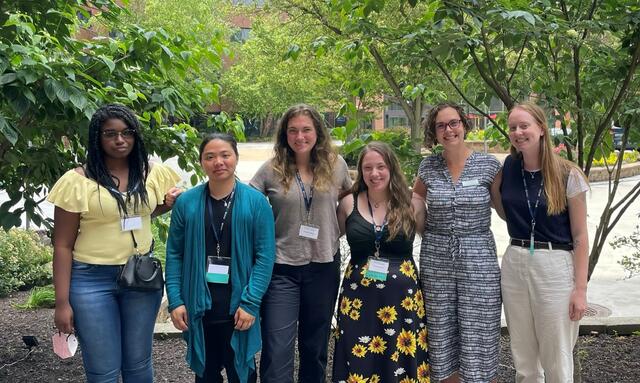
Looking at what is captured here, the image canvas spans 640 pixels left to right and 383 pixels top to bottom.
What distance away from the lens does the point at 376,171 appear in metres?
3.43

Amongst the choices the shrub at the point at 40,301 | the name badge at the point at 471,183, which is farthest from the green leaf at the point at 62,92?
the shrub at the point at 40,301

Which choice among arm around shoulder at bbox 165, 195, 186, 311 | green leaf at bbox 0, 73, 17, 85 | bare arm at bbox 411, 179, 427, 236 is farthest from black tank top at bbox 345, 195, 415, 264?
green leaf at bbox 0, 73, 17, 85

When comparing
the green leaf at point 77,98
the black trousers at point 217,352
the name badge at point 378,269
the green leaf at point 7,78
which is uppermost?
the green leaf at point 7,78

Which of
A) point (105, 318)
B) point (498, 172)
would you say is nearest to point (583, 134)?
point (498, 172)

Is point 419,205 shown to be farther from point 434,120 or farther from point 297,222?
point 297,222

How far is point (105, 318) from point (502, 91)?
2810 millimetres

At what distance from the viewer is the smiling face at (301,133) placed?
347cm

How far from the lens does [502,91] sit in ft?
13.2

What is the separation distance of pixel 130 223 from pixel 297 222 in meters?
0.91

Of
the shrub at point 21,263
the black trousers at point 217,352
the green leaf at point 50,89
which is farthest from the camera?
the shrub at point 21,263

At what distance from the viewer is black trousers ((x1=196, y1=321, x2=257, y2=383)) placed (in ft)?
10.9

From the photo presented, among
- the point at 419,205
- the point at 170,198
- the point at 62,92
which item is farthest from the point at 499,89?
the point at 62,92

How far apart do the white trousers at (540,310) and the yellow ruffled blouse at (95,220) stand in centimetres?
202

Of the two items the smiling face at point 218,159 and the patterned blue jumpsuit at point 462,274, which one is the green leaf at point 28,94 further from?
the patterned blue jumpsuit at point 462,274
